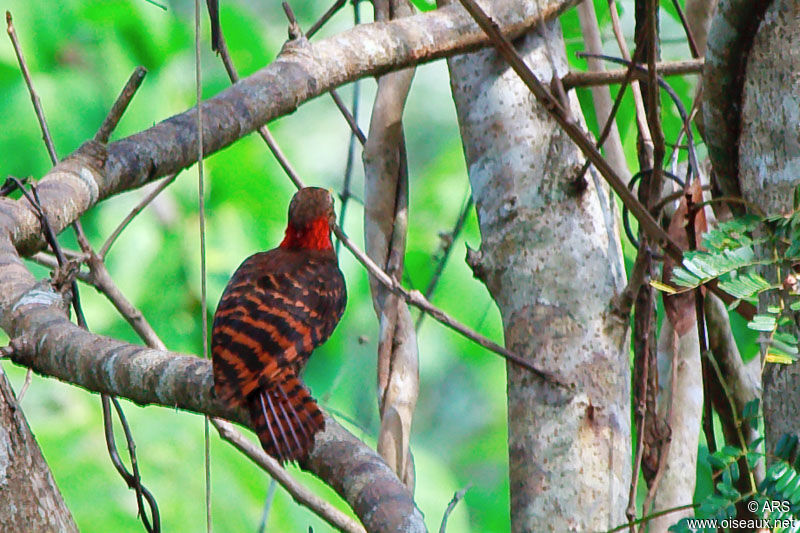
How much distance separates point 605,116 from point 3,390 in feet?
4.79

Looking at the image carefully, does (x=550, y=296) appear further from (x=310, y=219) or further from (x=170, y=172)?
(x=310, y=219)

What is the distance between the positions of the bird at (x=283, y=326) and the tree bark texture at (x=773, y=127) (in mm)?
700

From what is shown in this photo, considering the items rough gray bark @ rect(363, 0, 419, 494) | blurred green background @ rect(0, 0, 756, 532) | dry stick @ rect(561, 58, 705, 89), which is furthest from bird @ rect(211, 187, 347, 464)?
dry stick @ rect(561, 58, 705, 89)

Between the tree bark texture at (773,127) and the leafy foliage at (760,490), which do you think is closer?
the leafy foliage at (760,490)

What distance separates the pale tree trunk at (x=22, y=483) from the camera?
101 centimetres

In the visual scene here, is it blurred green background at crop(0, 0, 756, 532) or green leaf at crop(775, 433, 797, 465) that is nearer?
green leaf at crop(775, 433, 797, 465)

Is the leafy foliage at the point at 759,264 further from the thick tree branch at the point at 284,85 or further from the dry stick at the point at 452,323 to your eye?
the thick tree branch at the point at 284,85

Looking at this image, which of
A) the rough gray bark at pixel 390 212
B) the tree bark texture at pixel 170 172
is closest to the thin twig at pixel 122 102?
the tree bark texture at pixel 170 172

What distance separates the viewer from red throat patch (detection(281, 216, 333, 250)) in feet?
7.57

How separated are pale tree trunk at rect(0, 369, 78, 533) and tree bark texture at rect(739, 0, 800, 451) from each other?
84 centimetres

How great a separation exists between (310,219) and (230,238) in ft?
2.66

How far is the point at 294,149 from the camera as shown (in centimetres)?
335

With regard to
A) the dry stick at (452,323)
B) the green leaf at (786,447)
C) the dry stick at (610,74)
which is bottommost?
the green leaf at (786,447)

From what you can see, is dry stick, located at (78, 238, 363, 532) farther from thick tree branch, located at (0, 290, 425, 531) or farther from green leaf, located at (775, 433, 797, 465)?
green leaf, located at (775, 433, 797, 465)
